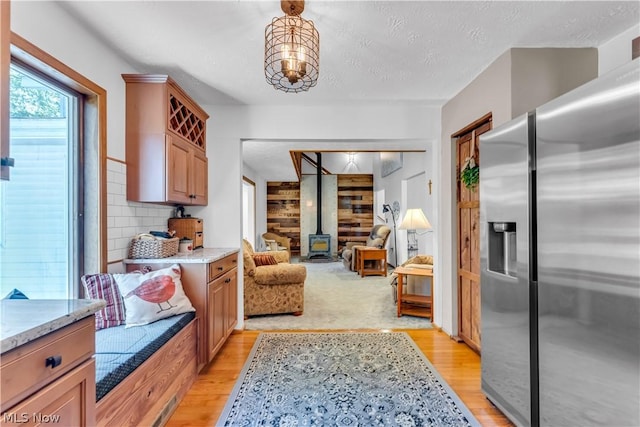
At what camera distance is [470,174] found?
105 inches

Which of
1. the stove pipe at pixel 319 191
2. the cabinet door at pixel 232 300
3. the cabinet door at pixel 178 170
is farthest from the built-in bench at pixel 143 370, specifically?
the stove pipe at pixel 319 191

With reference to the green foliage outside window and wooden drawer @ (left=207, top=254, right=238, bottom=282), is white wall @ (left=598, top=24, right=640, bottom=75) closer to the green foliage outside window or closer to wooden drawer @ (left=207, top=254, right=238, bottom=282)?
wooden drawer @ (left=207, top=254, right=238, bottom=282)

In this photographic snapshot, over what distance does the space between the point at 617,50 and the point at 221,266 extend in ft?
10.7

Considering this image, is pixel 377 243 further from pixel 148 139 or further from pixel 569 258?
pixel 569 258

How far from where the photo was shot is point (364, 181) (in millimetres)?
9594

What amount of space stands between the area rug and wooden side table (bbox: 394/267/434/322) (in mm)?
785

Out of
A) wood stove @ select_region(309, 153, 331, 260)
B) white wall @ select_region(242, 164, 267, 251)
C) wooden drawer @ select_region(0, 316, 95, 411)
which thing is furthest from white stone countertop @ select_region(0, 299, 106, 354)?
wood stove @ select_region(309, 153, 331, 260)

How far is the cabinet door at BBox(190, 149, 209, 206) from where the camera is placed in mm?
2873

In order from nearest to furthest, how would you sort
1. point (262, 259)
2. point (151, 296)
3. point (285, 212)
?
point (151, 296) < point (262, 259) < point (285, 212)

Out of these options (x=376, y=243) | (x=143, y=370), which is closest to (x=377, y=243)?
(x=376, y=243)

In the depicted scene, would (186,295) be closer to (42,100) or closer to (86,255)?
(86,255)

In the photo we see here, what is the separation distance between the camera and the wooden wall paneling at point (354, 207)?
948 cm

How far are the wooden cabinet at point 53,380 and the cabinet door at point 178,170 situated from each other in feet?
4.87

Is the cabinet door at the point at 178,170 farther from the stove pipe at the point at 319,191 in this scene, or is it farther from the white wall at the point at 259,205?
the stove pipe at the point at 319,191
